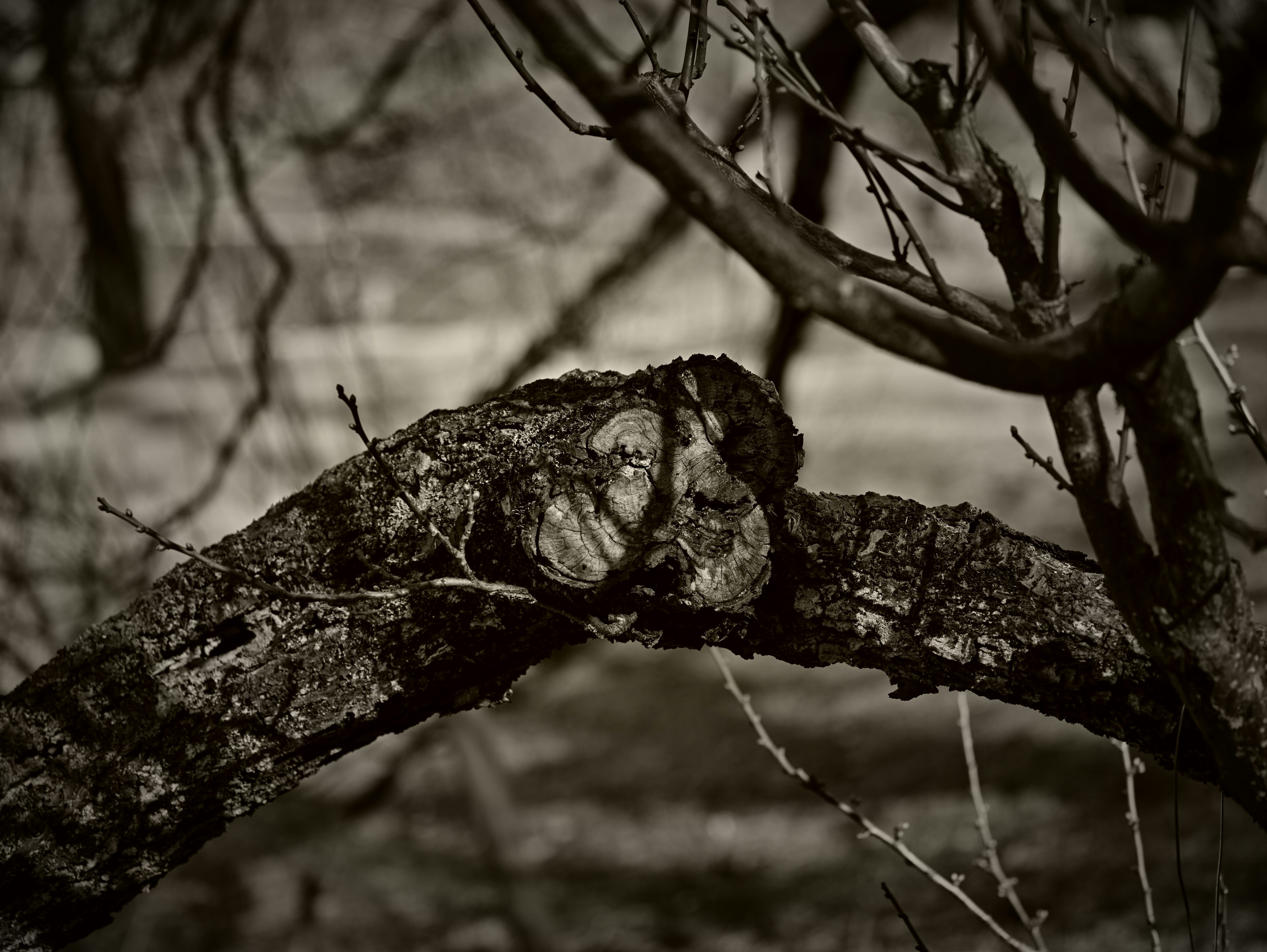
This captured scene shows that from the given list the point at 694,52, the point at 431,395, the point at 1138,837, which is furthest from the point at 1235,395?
the point at 431,395

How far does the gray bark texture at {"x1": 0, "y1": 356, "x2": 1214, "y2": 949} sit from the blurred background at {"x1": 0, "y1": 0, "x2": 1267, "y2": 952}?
2388mm

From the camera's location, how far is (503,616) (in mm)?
1215

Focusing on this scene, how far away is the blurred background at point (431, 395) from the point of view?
3600 millimetres

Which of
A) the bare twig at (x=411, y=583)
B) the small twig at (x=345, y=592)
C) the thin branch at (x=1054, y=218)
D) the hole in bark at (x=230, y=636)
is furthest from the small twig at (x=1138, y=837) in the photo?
the hole in bark at (x=230, y=636)

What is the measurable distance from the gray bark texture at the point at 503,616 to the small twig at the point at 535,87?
0.33 m

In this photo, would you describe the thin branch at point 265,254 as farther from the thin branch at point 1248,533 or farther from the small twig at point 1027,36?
the thin branch at point 1248,533

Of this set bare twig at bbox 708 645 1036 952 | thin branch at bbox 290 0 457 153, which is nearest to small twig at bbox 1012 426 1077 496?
bare twig at bbox 708 645 1036 952

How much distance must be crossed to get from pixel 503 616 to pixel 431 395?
351cm

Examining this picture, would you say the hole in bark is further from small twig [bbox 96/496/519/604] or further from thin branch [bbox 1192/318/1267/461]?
thin branch [bbox 1192/318/1267/461]

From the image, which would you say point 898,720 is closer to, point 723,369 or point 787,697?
point 787,697

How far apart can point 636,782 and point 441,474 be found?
11.2 feet

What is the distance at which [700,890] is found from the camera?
3.69m

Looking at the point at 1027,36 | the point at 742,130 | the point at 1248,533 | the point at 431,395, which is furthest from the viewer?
the point at 431,395

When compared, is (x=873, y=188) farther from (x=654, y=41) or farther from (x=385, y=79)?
(x=385, y=79)
